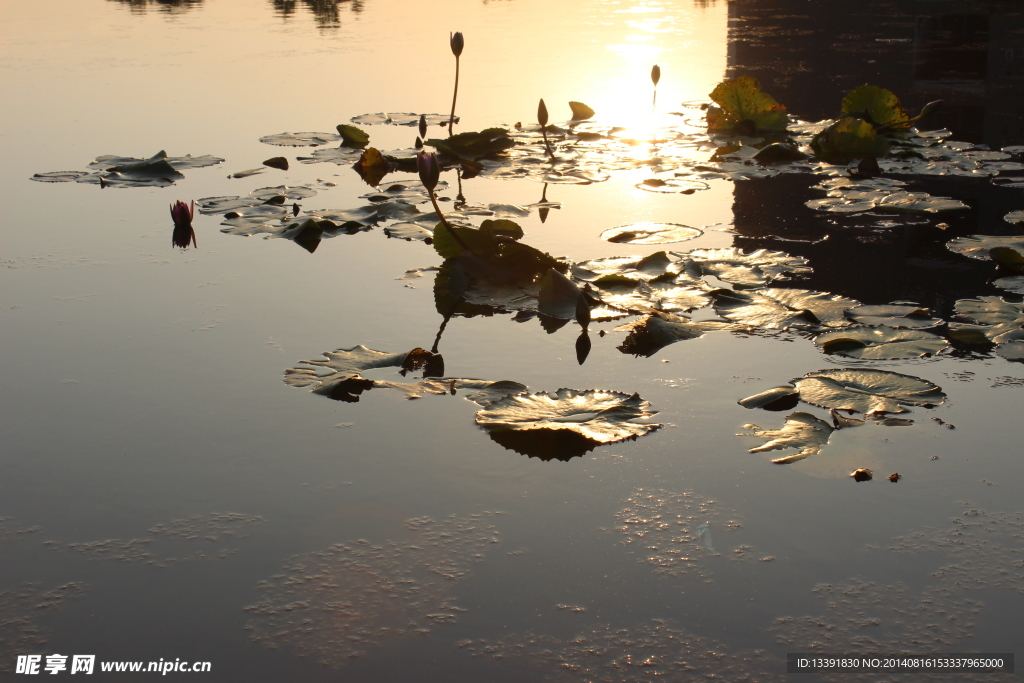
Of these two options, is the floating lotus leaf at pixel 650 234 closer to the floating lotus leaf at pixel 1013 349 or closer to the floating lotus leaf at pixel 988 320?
the floating lotus leaf at pixel 988 320

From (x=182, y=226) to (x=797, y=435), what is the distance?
2.86 m

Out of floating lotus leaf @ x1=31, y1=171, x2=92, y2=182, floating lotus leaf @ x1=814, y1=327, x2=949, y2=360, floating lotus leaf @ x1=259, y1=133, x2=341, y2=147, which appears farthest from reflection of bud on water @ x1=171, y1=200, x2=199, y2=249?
floating lotus leaf @ x1=814, y1=327, x2=949, y2=360

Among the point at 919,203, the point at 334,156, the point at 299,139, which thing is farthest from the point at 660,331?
the point at 299,139

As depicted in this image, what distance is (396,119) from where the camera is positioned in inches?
245

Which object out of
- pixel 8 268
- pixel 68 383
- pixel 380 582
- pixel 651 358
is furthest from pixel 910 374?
pixel 8 268

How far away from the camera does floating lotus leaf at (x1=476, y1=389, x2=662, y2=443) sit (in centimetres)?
212

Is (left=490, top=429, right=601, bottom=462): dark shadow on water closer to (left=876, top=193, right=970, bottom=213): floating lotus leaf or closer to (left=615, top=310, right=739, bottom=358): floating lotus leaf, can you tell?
(left=615, top=310, right=739, bottom=358): floating lotus leaf

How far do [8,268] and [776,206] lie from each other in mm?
3327

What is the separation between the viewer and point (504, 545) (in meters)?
1.75

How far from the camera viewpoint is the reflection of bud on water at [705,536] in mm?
1735

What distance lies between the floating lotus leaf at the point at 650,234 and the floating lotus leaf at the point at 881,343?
3.57ft

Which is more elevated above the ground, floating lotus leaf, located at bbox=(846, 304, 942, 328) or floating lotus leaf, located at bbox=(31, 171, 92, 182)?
floating lotus leaf, located at bbox=(31, 171, 92, 182)

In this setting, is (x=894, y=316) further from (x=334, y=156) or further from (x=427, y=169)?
(x=334, y=156)

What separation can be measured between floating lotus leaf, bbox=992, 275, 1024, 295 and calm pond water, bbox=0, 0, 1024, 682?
0.23 ft
